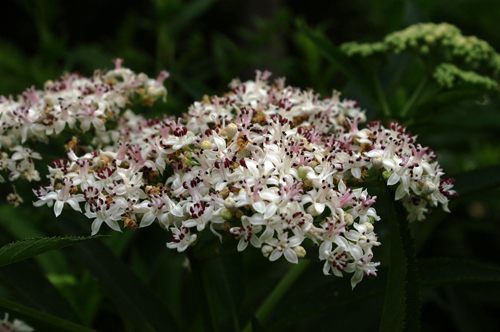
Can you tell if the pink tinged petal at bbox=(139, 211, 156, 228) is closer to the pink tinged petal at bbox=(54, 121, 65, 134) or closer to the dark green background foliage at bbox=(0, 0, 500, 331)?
the dark green background foliage at bbox=(0, 0, 500, 331)

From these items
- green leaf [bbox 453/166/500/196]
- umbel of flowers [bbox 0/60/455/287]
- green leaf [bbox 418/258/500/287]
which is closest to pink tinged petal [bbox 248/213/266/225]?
umbel of flowers [bbox 0/60/455/287]

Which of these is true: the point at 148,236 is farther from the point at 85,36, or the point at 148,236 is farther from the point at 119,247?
the point at 85,36

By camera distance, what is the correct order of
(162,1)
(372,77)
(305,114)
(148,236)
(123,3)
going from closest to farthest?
(305,114) < (372,77) < (148,236) < (162,1) < (123,3)

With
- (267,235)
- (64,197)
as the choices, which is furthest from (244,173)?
(64,197)

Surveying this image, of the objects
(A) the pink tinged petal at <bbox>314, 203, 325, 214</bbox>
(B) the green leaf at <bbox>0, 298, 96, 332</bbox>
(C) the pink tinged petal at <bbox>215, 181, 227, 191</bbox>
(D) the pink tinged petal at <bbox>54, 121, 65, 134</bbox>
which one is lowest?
(B) the green leaf at <bbox>0, 298, 96, 332</bbox>

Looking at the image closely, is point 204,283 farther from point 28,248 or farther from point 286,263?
point 286,263

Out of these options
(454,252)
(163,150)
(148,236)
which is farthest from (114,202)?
(454,252)
